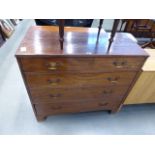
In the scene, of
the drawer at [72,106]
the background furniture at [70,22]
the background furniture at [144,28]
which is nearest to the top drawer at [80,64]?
the drawer at [72,106]

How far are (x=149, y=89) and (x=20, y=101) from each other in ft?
5.12

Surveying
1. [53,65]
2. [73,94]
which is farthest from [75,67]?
[73,94]

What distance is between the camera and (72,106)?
1370 millimetres

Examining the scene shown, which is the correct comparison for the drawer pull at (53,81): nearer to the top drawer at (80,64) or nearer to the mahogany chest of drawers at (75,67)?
the mahogany chest of drawers at (75,67)

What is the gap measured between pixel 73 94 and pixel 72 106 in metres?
0.21

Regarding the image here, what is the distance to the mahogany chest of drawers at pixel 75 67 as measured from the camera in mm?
909

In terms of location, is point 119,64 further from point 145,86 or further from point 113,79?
point 145,86

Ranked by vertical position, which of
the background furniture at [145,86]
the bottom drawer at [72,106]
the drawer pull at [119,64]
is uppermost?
the drawer pull at [119,64]

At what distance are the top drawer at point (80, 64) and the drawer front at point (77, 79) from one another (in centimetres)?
6

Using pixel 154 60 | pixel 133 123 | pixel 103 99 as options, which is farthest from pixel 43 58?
pixel 133 123

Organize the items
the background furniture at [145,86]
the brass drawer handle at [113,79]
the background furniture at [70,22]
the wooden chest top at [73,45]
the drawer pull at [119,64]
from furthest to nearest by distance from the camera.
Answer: the background furniture at [70,22] → the background furniture at [145,86] → the brass drawer handle at [113,79] → the drawer pull at [119,64] → the wooden chest top at [73,45]

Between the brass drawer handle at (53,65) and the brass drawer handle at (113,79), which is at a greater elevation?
the brass drawer handle at (53,65)
